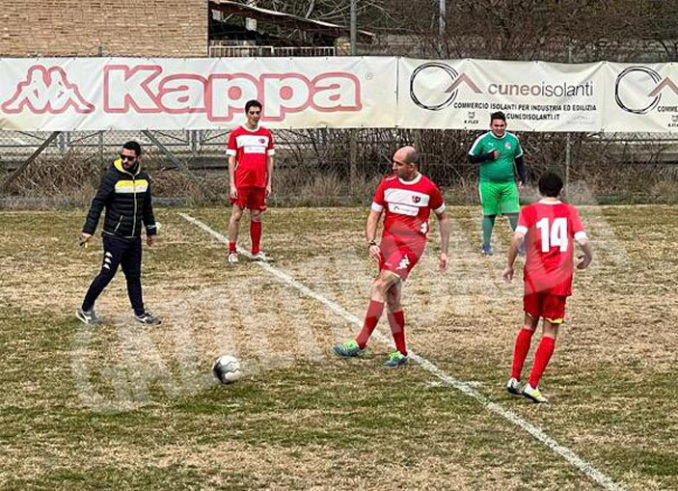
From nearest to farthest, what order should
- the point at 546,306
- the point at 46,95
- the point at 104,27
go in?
the point at 546,306
the point at 46,95
the point at 104,27

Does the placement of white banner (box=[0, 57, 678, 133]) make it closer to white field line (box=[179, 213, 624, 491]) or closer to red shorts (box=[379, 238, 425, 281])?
white field line (box=[179, 213, 624, 491])

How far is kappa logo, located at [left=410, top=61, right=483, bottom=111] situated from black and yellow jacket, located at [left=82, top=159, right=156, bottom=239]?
10.2m

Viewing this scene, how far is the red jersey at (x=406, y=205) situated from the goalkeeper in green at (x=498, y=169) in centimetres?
577

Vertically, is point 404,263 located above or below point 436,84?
below

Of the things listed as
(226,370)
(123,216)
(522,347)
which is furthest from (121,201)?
(522,347)

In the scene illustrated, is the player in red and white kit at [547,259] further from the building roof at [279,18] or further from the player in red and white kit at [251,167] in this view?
the building roof at [279,18]

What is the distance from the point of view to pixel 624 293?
14.4 metres

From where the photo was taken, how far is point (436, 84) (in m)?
22.0

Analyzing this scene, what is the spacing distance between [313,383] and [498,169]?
705cm

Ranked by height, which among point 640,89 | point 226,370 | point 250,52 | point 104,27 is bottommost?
point 226,370

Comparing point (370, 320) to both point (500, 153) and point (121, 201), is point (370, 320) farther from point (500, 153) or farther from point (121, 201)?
point (500, 153)

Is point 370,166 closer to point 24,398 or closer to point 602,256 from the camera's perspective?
point 602,256

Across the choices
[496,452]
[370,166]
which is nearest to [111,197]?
[496,452]

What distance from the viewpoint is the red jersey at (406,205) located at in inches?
428
